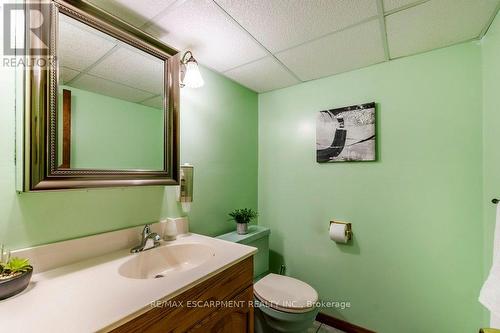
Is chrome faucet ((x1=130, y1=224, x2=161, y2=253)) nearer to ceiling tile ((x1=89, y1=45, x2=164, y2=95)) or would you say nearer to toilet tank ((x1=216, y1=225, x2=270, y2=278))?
toilet tank ((x1=216, y1=225, x2=270, y2=278))

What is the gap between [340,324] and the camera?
173 centimetres

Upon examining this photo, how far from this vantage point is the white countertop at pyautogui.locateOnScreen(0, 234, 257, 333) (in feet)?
1.94

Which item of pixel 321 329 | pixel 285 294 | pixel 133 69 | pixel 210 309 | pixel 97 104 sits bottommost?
pixel 321 329

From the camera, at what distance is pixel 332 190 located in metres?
1.81

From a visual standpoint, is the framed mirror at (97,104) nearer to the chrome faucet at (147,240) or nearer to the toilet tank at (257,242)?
the chrome faucet at (147,240)

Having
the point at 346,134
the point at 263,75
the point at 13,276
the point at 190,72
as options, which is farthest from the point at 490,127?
the point at 13,276

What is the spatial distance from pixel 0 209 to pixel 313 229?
1.89 m

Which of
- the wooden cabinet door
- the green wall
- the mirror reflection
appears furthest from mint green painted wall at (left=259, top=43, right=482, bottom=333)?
the mirror reflection

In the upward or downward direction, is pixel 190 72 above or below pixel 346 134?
above

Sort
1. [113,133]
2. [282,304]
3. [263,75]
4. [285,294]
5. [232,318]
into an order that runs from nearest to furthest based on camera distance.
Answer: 1. [232,318]
2. [113,133]
3. [282,304]
4. [285,294]
5. [263,75]

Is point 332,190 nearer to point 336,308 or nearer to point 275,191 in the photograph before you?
point 275,191

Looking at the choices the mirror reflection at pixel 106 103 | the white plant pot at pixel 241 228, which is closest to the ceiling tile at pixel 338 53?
the mirror reflection at pixel 106 103

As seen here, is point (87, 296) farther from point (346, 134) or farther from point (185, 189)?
point (346, 134)

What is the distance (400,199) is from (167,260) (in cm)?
161
